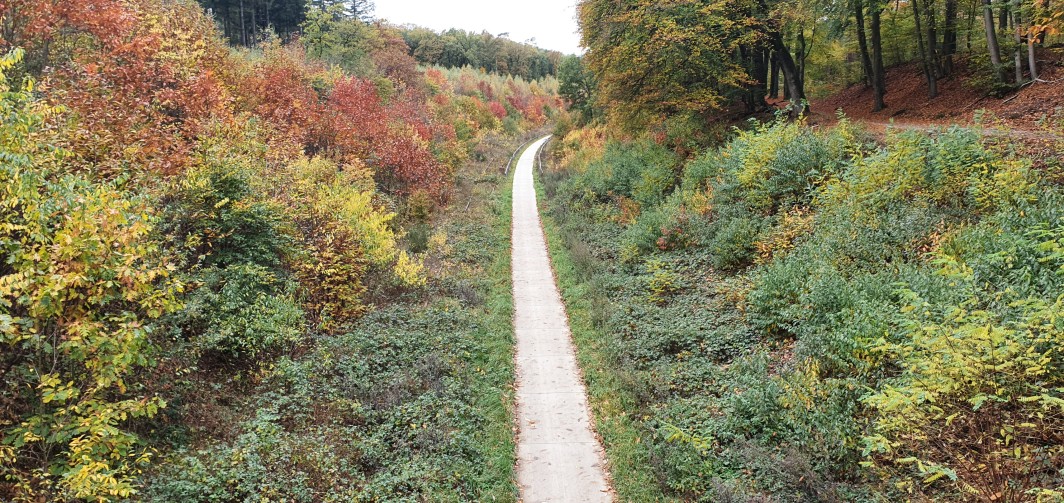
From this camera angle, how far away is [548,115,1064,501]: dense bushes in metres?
5.91

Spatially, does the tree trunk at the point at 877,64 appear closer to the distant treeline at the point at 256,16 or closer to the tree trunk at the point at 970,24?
the tree trunk at the point at 970,24

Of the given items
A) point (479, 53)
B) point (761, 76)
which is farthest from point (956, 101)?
point (479, 53)

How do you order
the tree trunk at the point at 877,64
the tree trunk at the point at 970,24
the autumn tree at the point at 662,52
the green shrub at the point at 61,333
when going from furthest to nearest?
the tree trunk at the point at 970,24, the tree trunk at the point at 877,64, the autumn tree at the point at 662,52, the green shrub at the point at 61,333

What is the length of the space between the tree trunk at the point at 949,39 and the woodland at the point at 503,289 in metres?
0.21

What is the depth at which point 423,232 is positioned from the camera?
1989cm

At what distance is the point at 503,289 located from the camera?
16141 mm

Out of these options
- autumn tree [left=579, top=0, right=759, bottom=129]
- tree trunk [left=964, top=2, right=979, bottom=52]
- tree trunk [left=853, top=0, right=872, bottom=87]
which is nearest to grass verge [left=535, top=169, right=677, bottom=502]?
autumn tree [left=579, top=0, right=759, bottom=129]

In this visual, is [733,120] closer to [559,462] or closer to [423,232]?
[423,232]

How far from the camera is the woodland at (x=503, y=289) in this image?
6.07m

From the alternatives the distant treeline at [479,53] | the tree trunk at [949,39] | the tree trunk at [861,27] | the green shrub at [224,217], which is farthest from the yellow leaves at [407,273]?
the distant treeline at [479,53]

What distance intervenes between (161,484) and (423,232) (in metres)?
13.6

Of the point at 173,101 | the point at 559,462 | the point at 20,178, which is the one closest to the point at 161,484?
the point at 20,178

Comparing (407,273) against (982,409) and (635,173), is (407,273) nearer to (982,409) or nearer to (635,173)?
(982,409)

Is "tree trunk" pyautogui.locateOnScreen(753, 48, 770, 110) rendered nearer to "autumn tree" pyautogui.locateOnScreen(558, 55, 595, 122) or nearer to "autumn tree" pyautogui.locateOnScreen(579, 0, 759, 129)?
"autumn tree" pyautogui.locateOnScreen(579, 0, 759, 129)
